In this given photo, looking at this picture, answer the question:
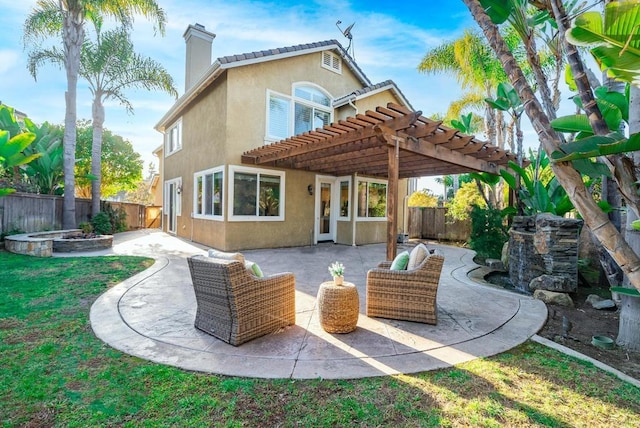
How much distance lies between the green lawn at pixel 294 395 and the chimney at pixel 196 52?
12.9 m

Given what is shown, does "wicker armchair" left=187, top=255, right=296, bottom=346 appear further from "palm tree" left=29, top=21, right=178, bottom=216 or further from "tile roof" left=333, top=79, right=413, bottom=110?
"palm tree" left=29, top=21, right=178, bottom=216

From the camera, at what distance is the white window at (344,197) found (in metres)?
12.5

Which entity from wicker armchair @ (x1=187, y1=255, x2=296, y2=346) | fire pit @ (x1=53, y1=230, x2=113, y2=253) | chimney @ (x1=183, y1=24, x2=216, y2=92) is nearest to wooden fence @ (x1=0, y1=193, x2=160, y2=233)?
fire pit @ (x1=53, y1=230, x2=113, y2=253)

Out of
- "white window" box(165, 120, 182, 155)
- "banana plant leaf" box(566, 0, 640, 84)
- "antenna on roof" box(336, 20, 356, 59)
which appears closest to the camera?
"banana plant leaf" box(566, 0, 640, 84)

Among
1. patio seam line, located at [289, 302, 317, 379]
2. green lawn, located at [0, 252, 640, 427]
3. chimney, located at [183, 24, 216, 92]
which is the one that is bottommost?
green lawn, located at [0, 252, 640, 427]

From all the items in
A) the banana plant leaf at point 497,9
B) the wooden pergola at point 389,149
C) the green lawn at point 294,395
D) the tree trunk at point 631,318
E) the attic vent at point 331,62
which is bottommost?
the green lawn at point 294,395

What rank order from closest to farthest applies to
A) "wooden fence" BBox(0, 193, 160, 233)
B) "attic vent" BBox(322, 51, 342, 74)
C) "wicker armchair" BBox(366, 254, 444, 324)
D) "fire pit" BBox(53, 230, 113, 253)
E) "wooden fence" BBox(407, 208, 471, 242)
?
"wicker armchair" BBox(366, 254, 444, 324)
"fire pit" BBox(53, 230, 113, 253)
"wooden fence" BBox(0, 193, 160, 233)
"attic vent" BBox(322, 51, 342, 74)
"wooden fence" BBox(407, 208, 471, 242)

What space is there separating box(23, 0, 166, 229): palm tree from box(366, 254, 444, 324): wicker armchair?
493 inches

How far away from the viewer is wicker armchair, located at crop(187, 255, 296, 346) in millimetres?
3352

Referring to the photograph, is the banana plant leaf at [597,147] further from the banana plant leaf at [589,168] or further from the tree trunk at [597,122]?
the banana plant leaf at [589,168]

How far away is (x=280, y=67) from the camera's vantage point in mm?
10875

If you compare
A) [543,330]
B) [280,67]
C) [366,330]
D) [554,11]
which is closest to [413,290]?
[366,330]

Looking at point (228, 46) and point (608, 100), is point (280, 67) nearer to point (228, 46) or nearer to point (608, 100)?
point (228, 46)

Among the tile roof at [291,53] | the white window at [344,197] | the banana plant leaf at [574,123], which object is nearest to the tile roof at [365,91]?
the tile roof at [291,53]
